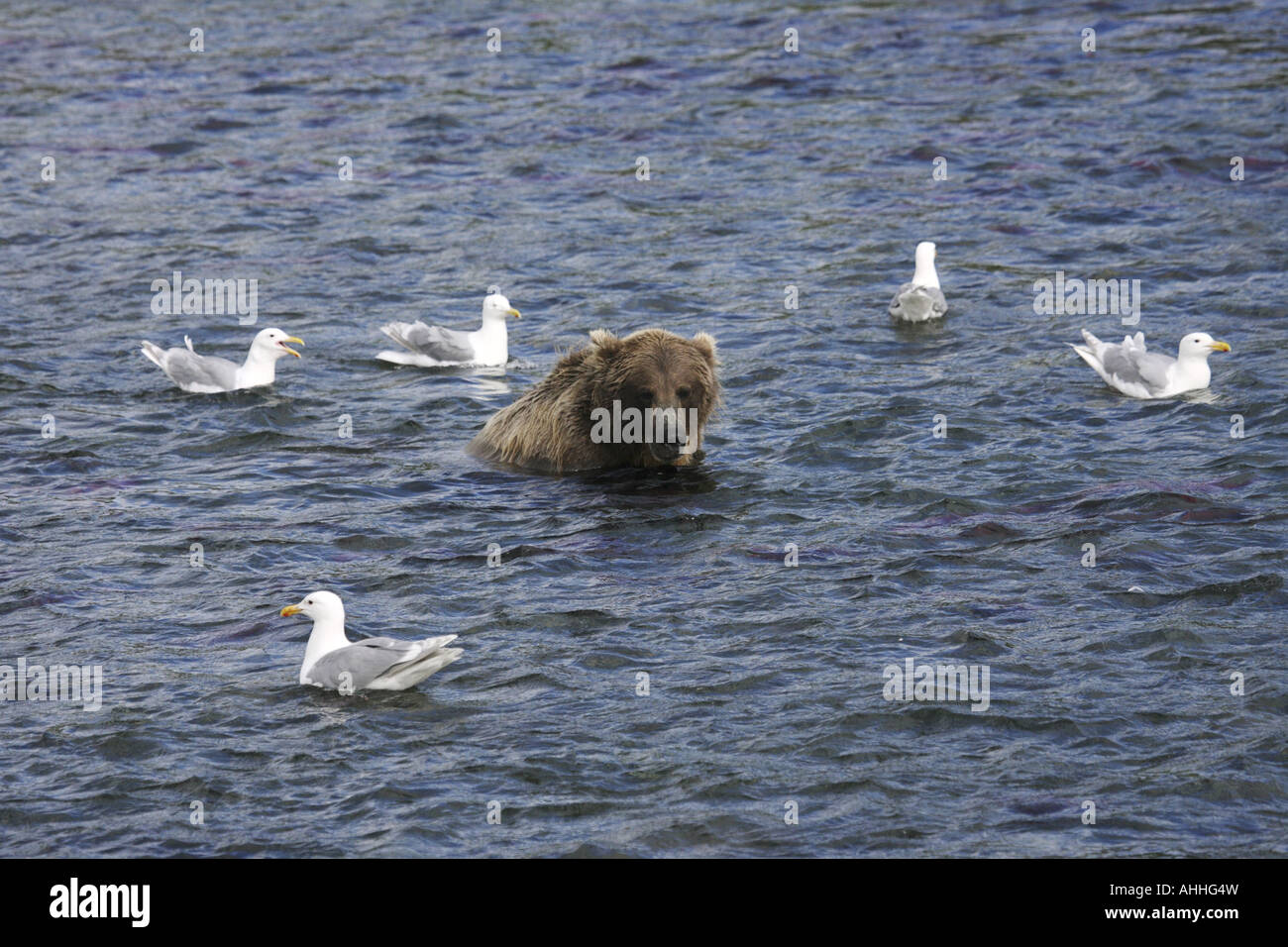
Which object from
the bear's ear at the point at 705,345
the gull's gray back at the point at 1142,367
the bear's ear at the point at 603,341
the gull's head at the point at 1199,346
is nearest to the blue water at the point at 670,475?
the gull's gray back at the point at 1142,367

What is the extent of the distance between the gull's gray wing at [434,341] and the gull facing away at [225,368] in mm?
1005

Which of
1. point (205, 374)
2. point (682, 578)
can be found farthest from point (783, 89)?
point (682, 578)

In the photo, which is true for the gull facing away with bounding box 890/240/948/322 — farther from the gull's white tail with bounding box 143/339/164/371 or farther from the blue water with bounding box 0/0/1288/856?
the gull's white tail with bounding box 143/339/164/371

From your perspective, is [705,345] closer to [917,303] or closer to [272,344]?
[917,303]

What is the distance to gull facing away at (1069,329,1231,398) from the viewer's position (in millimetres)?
14102

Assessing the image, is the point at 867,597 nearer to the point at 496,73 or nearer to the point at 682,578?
the point at 682,578

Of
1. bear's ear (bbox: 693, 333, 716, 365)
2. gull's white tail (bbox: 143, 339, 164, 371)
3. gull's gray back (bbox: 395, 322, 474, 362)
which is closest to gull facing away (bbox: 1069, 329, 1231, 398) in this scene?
bear's ear (bbox: 693, 333, 716, 365)

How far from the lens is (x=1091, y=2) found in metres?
26.2

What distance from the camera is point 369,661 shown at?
937 cm

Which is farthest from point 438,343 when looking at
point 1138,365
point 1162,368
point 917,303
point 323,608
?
point 323,608

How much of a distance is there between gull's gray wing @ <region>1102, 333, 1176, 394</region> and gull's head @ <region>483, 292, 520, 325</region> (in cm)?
530

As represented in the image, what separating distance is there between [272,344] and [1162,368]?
7558 mm

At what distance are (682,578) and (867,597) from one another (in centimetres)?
123

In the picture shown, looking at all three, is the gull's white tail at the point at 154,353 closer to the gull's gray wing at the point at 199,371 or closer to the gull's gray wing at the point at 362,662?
the gull's gray wing at the point at 199,371
